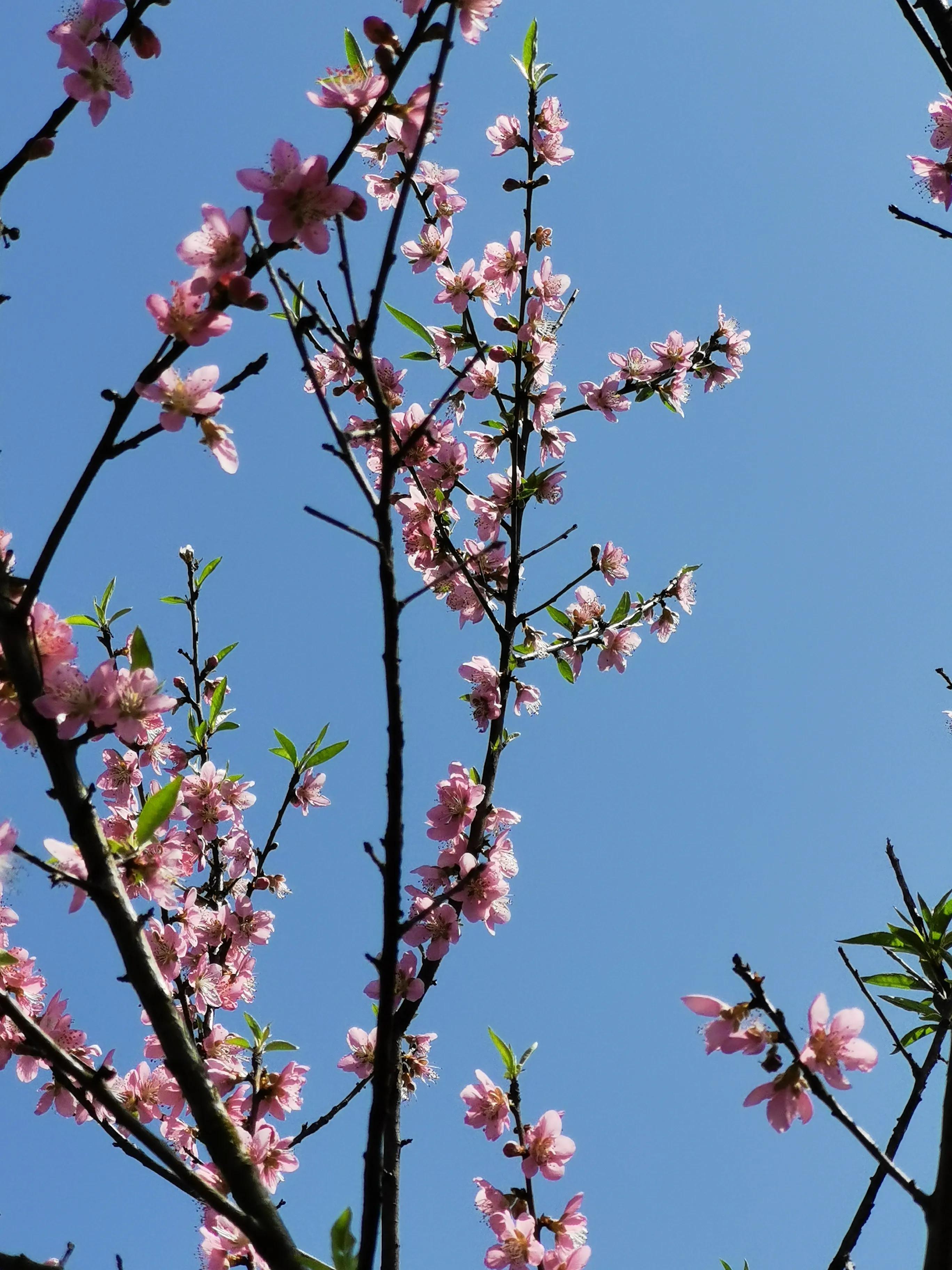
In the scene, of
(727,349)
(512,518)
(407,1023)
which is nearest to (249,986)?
(407,1023)

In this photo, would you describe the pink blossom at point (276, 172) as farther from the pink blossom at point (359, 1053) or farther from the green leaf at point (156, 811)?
the pink blossom at point (359, 1053)

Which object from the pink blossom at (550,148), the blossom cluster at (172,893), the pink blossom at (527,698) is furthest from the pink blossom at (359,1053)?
the pink blossom at (550,148)

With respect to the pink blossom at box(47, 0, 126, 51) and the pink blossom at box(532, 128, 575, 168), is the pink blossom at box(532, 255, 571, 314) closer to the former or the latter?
the pink blossom at box(532, 128, 575, 168)

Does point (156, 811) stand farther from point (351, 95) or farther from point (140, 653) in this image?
point (351, 95)

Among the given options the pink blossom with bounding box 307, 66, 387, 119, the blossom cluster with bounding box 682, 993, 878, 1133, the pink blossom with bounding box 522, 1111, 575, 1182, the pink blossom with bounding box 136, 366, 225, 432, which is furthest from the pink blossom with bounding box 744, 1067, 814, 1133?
the pink blossom with bounding box 307, 66, 387, 119

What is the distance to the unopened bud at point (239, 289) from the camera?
6.25ft

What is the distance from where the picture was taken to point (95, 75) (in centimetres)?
238

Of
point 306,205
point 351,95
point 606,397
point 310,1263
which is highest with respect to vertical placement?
point 606,397

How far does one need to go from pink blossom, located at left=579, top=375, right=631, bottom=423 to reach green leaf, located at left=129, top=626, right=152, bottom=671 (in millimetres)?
3250

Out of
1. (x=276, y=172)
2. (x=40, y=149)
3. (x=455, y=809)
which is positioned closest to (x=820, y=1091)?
(x=455, y=809)

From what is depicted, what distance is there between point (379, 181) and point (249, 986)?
141 inches

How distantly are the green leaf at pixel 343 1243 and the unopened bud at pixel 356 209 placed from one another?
2.08 m

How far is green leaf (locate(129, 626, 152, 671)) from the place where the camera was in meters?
2.04

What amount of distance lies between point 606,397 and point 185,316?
3.21 metres
